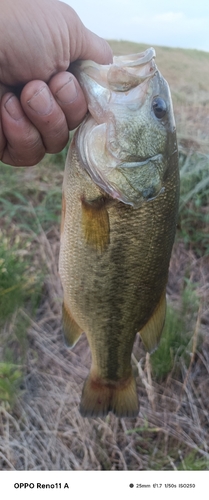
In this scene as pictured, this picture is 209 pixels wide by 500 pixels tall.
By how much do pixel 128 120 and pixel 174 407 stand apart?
0.86 metres

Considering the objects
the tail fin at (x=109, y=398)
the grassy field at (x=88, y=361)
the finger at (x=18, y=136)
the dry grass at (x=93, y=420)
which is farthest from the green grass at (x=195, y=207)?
the finger at (x=18, y=136)

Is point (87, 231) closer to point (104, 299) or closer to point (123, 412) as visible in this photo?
point (104, 299)

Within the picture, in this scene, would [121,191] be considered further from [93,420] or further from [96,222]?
[93,420]

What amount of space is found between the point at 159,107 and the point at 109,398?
1.79 ft

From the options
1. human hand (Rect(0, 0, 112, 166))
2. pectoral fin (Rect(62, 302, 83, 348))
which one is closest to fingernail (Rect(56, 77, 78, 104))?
human hand (Rect(0, 0, 112, 166))

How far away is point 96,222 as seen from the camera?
0.57m

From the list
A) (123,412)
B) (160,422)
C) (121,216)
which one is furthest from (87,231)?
(160,422)

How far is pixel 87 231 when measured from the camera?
594 millimetres

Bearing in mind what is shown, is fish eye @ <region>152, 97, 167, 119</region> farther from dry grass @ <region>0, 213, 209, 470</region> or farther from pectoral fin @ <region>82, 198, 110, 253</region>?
dry grass @ <region>0, 213, 209, 470</region>

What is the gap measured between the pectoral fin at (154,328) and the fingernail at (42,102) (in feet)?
1.19

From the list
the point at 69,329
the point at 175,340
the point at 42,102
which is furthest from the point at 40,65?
the point at 175,340

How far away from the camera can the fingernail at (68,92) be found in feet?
1.80

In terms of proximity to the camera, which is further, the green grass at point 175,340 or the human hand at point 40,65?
the green grass at point 175,340

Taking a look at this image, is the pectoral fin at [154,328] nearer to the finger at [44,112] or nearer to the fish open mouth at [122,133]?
the fish open mouth at [122,133]
